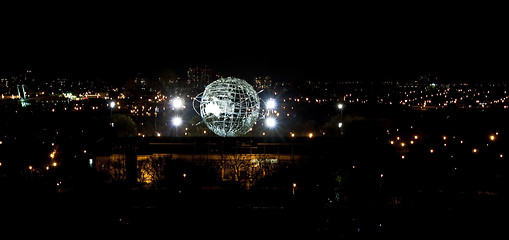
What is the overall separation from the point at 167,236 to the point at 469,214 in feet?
19.0

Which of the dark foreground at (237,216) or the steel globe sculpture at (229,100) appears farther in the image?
the steel globe sculpture at (229,100)

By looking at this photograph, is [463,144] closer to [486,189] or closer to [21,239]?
[486,189]

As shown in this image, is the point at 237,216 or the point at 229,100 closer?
the point at 237,216

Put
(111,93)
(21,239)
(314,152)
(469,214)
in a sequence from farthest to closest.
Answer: (111,93) < (314,152) < (469,214) < (21,239)

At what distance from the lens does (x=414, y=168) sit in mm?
10656

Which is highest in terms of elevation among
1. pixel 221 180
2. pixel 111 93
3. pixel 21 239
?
pixel 111 93

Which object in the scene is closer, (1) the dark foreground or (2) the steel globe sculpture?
(1) the dark foreground

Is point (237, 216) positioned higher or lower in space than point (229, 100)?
lower

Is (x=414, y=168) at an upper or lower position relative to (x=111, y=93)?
lower

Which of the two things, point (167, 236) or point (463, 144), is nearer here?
point (167, 236)

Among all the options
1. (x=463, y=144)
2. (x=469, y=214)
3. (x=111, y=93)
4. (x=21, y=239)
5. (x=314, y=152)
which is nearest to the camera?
(x=21, y=239)

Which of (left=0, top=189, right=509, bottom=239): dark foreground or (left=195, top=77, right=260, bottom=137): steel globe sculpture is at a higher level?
(left=195, top=77, right=260, bottom=137): steel globe sculpture

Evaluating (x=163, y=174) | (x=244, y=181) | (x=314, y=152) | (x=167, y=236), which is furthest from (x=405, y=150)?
(x=167, y=236)

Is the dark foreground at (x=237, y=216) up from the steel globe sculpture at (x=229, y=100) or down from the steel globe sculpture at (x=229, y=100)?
down
